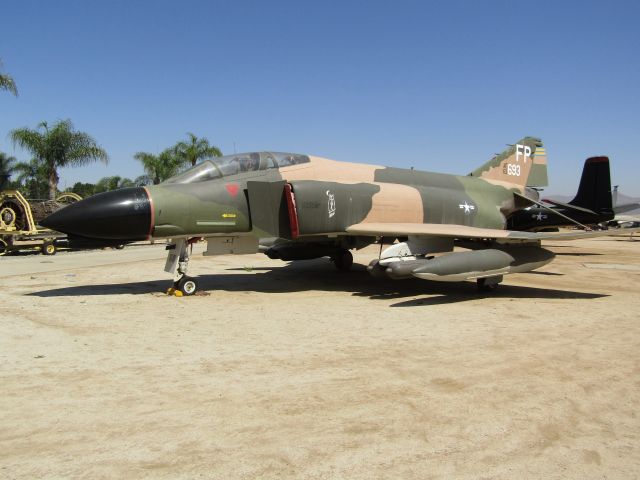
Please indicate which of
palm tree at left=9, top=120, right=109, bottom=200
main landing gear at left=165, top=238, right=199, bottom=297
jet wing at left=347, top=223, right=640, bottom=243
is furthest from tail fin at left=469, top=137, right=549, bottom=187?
palm tree at left=9, top=120, right=109, bottom=200

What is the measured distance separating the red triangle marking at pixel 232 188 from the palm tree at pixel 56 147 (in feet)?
91.0

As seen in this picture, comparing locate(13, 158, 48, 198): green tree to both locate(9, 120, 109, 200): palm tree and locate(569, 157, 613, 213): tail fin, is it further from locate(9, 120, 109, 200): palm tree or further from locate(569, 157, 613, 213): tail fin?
locate(569, 157, 613, 213): tail fin

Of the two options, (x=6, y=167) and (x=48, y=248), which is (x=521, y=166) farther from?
(x=6, y=167)

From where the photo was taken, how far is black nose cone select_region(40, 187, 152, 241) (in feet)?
25.7

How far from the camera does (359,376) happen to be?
4648 mm

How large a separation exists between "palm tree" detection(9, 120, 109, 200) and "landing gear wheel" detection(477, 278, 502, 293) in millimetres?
30391

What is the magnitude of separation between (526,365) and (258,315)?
3851 millimetres

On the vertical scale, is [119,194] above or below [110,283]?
above

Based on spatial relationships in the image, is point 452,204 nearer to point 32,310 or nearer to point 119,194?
point 119,194

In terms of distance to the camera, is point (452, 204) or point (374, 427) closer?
point (374, 427)

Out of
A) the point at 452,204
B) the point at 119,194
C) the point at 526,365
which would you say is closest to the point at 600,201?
the point at 452,204

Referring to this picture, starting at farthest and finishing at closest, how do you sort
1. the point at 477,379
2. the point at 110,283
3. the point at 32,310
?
the point at 110,283 < the point at 32,310 < the point at 477,379

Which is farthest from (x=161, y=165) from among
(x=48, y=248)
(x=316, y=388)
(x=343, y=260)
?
(x=316, y=388)

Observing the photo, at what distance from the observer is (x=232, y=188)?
9.20 meters
